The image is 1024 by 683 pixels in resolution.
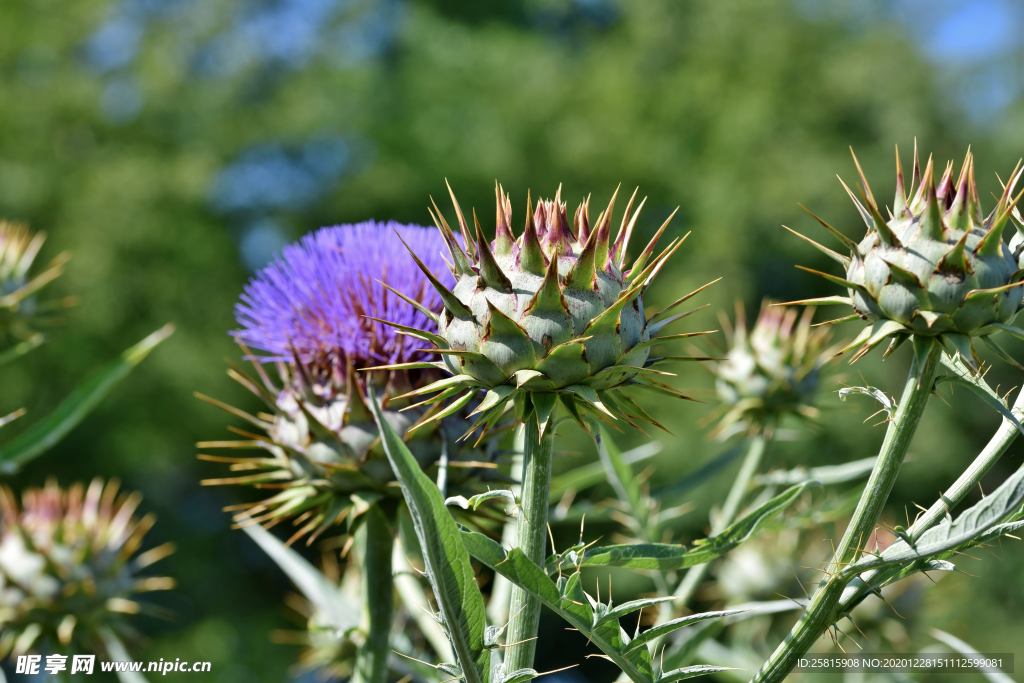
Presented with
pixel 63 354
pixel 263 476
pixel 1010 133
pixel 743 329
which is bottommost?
pixel 263 476

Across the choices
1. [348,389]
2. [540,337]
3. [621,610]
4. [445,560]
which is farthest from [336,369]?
[621,610]

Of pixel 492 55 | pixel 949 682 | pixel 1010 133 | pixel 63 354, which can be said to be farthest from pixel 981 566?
pixel 63 354

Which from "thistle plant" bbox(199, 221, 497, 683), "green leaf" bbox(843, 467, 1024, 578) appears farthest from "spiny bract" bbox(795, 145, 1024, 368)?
"thistle plant" bbox(199, 221, 497, 683)

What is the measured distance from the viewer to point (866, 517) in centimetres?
133

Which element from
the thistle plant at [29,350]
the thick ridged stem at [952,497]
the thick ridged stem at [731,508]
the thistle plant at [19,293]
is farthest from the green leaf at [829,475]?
the thistle plant at [19,293]

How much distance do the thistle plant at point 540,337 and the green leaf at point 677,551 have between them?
4.1 inches

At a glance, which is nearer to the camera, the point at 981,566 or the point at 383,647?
the point at 383,647

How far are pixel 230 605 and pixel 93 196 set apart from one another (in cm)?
596

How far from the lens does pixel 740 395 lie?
2.77 meters

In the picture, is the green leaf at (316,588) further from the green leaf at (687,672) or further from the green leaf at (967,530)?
the green leaf at (967,530)

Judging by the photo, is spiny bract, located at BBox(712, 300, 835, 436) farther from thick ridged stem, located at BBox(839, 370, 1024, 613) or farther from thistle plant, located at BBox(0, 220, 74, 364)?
thistle plant, located at BBox(0, 220, 74, 364)

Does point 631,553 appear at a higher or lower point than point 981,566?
higher

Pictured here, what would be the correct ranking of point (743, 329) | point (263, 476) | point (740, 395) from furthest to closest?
point (740, 395)
point (743, 329)
point (263, 476)

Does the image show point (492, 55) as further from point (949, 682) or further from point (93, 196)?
point (949, 682)
